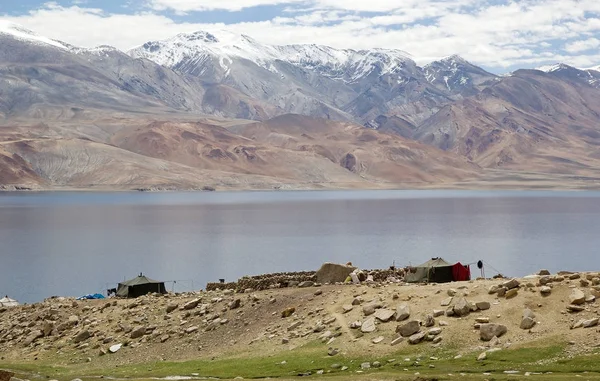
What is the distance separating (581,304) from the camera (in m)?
30.6

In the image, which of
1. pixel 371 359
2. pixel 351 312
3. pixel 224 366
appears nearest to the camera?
pixel 371 359

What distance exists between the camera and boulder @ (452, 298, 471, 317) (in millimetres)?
31391

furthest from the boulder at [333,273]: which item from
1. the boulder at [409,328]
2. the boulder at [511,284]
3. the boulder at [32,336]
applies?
the boulder at [32,336]

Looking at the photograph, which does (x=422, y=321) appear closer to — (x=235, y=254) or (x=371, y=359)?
(x=371, y=359)

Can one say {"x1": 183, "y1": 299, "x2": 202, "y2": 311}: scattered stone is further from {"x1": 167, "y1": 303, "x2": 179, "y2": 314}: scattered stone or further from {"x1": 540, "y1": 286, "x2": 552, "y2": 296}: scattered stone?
{"x1": 540, "y1": 286, "x2": 552, "y2": 296}: scattered stone

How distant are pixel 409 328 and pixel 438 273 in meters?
13.1

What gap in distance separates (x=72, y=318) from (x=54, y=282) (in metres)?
53.5

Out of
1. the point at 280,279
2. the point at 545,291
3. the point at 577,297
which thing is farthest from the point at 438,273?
the point at 577,297

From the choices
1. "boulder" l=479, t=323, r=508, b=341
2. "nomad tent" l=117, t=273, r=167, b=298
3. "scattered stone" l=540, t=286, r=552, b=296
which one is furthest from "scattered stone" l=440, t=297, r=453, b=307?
"nomad tent" l=117, t=273, r=167, b=298

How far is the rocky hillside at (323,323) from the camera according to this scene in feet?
96.6

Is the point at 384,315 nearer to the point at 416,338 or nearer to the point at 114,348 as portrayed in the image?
the point at 416,338

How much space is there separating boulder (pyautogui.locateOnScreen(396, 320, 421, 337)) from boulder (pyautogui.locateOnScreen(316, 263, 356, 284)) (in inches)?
486

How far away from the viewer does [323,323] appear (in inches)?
1336

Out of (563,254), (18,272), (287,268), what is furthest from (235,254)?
(563,254)
